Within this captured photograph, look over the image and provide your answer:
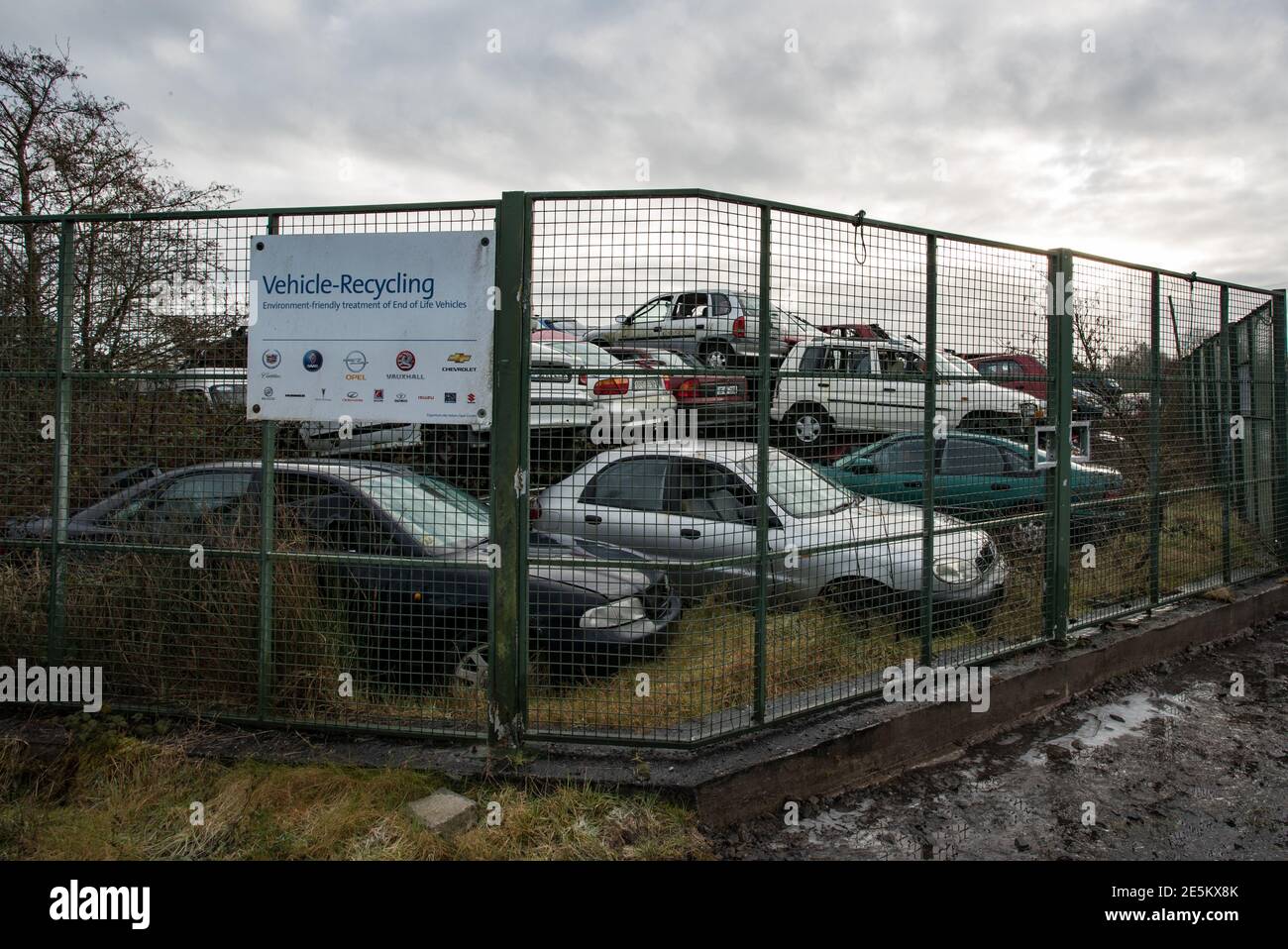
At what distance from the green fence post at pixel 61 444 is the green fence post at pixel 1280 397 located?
964cm

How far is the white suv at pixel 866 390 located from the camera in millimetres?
4512

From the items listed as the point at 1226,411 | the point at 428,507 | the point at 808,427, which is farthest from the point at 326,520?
the point at 1226,411

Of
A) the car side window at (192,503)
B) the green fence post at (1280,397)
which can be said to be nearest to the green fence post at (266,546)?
the car side window at (192,503)

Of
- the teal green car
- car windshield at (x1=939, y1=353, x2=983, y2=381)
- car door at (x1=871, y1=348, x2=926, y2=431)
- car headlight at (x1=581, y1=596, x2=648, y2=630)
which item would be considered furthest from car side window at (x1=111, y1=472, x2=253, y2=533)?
car windshield at (x1=939, y1=353, x2=983, y2=381)

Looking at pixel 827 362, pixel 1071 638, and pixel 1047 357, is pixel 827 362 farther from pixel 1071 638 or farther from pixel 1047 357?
pixel 1071 638

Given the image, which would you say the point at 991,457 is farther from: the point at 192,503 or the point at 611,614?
the point at 192,503

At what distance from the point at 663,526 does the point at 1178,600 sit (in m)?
5.38

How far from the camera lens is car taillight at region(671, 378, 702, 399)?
414cm

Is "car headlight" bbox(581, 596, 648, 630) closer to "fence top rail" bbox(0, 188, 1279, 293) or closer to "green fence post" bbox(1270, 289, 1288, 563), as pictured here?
"fence top rail" bbox(0, 188, 1279, 293)

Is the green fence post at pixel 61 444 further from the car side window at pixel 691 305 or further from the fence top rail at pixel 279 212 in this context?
the car side window at pixel 691 305

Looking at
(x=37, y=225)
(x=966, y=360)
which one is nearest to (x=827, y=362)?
(x=966, y=360)

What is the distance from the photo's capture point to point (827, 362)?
470 centimetres

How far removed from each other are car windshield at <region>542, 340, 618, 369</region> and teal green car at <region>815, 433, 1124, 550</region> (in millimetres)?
1444

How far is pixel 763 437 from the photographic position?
4.31 metres
